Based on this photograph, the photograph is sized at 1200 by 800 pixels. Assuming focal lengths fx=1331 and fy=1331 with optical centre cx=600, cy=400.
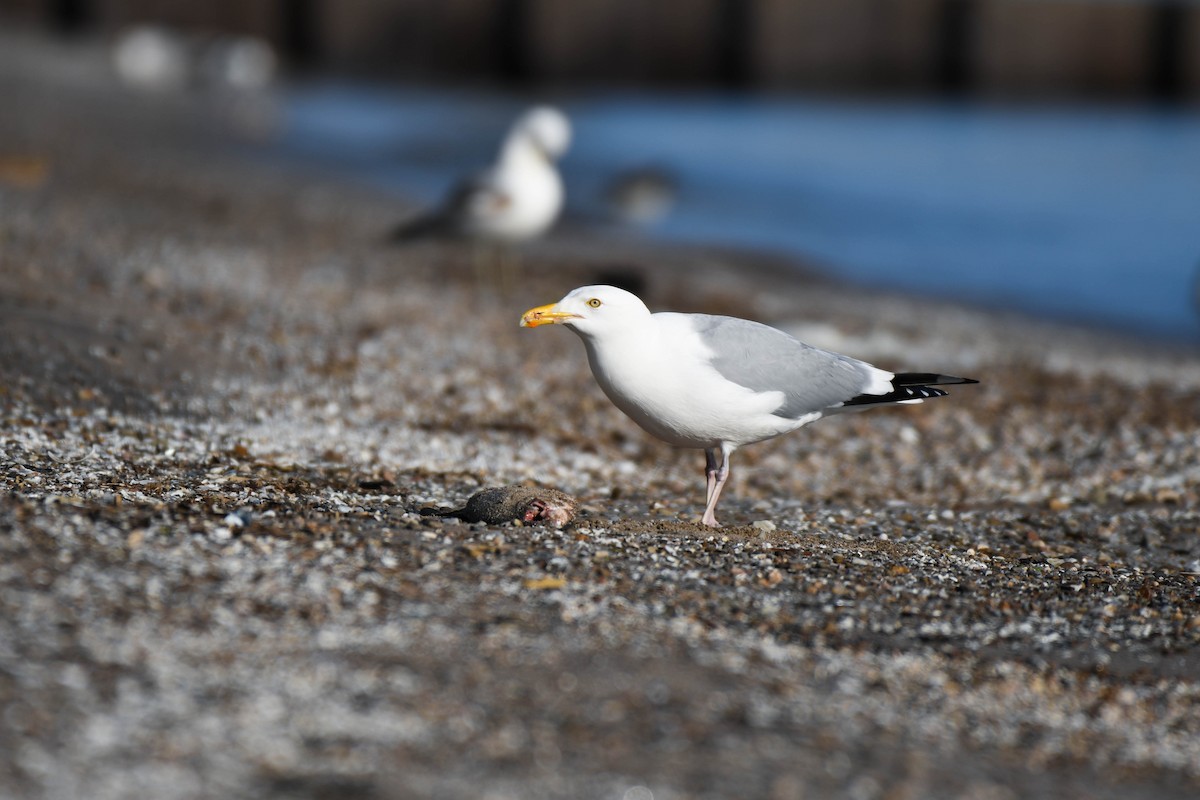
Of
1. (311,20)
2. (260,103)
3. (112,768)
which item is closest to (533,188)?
(112,768)

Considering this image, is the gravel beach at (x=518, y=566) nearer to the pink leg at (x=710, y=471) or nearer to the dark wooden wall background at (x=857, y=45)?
the pink leg at (x=710, y=471)

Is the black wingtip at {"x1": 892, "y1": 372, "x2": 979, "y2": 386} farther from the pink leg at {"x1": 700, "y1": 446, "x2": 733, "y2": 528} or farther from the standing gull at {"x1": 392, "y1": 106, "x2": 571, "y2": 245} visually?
the standing gull at {"x1": 392, "y1": 106, "x2": 571, "y2": 245}

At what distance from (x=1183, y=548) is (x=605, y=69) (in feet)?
68.2

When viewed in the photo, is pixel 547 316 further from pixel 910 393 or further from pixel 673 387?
pixel 910 393

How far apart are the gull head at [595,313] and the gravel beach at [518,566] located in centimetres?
71

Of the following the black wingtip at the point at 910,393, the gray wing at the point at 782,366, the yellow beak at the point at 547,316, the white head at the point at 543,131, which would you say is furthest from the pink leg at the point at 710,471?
the white head at the point at 543,131

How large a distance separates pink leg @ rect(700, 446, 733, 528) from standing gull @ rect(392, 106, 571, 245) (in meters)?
4.27

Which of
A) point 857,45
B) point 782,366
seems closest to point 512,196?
point 782,366

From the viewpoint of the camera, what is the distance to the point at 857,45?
24.8m

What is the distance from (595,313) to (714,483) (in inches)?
33.3

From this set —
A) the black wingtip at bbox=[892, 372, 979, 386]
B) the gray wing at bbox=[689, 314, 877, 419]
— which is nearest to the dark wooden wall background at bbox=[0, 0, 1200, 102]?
the black wingtip at bbox=[892, 372, 979, 386]

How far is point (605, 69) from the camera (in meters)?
24.8

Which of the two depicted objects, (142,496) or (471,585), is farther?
(142,496)

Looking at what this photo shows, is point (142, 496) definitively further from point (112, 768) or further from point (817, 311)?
point (817, 311)
